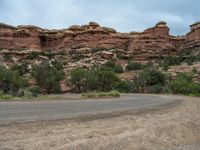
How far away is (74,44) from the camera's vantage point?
93.1 m

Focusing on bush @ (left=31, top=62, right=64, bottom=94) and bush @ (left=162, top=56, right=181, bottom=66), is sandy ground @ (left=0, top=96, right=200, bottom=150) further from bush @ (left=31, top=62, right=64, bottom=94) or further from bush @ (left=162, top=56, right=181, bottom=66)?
bush @ (left=162, top=56, right=181, bottom=66)

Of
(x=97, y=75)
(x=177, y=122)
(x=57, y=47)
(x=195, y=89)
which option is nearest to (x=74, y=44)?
(x=57, y=47)

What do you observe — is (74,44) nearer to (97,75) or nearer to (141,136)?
(97,75)

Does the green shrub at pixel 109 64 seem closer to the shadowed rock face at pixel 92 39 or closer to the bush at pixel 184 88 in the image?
the shadowed rock face at pixel 92 39

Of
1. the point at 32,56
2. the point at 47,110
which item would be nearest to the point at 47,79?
the point at 47,110

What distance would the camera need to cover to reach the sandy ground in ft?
24.7

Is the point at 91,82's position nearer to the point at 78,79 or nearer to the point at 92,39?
the point at 78,79

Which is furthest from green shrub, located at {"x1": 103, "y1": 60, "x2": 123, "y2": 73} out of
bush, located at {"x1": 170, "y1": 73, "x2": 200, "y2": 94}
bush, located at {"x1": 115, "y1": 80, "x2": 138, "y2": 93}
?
bush, located at {"x1": 170, "y1": 73, "x2": 200, "y2": 94}

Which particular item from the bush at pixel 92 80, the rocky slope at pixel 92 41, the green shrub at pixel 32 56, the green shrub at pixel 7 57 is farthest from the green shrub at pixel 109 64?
the green shrub at pixel 7 57

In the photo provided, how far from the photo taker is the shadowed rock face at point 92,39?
9188 centimetres

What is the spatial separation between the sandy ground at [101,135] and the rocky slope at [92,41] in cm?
7138

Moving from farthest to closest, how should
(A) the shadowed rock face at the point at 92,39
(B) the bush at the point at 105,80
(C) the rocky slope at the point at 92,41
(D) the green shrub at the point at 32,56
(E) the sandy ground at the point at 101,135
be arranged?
(A) the shadowed rock face at the point at 92,39
(C) the rocky slope at the point at 92,41
(D) the green shrub at the point at 32,56
(B) the bush at the point at 105,80
(E) the sandy ground at the point at 101,135

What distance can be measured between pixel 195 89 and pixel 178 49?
5355 cm

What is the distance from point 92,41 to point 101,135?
84.4 m
